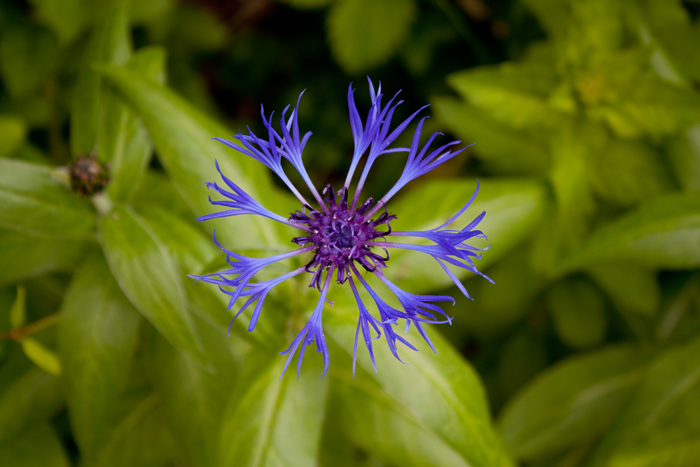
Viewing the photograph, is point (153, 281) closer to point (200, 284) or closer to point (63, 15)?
point (200, 284)

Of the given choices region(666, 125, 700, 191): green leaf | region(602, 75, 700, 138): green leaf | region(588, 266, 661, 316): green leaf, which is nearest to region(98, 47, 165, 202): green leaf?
region(602, 75, 700, 138): green leaf

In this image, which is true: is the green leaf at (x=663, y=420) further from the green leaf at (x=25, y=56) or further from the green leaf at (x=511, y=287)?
the green leaf at (x=25, y=56)

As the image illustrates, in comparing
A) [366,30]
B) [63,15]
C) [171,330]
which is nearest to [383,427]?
[171,330]

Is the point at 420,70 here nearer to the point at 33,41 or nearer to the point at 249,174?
the point at 249,174

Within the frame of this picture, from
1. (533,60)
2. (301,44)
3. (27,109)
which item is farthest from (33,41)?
(533,60)

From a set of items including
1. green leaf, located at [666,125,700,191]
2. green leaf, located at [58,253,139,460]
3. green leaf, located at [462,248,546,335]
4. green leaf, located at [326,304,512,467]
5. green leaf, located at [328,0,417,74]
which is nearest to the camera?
green leaf, located at [326,304,512,467]

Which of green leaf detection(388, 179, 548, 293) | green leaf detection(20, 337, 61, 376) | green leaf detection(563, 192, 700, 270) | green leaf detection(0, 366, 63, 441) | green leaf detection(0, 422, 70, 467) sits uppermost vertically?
green leaf detection(388, 179, 548, 293)

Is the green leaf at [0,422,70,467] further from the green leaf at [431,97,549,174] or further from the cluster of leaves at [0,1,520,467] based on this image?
the green leaf at [431,97,549,174]

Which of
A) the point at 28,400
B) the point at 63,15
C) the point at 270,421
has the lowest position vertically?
the point at 270,421
